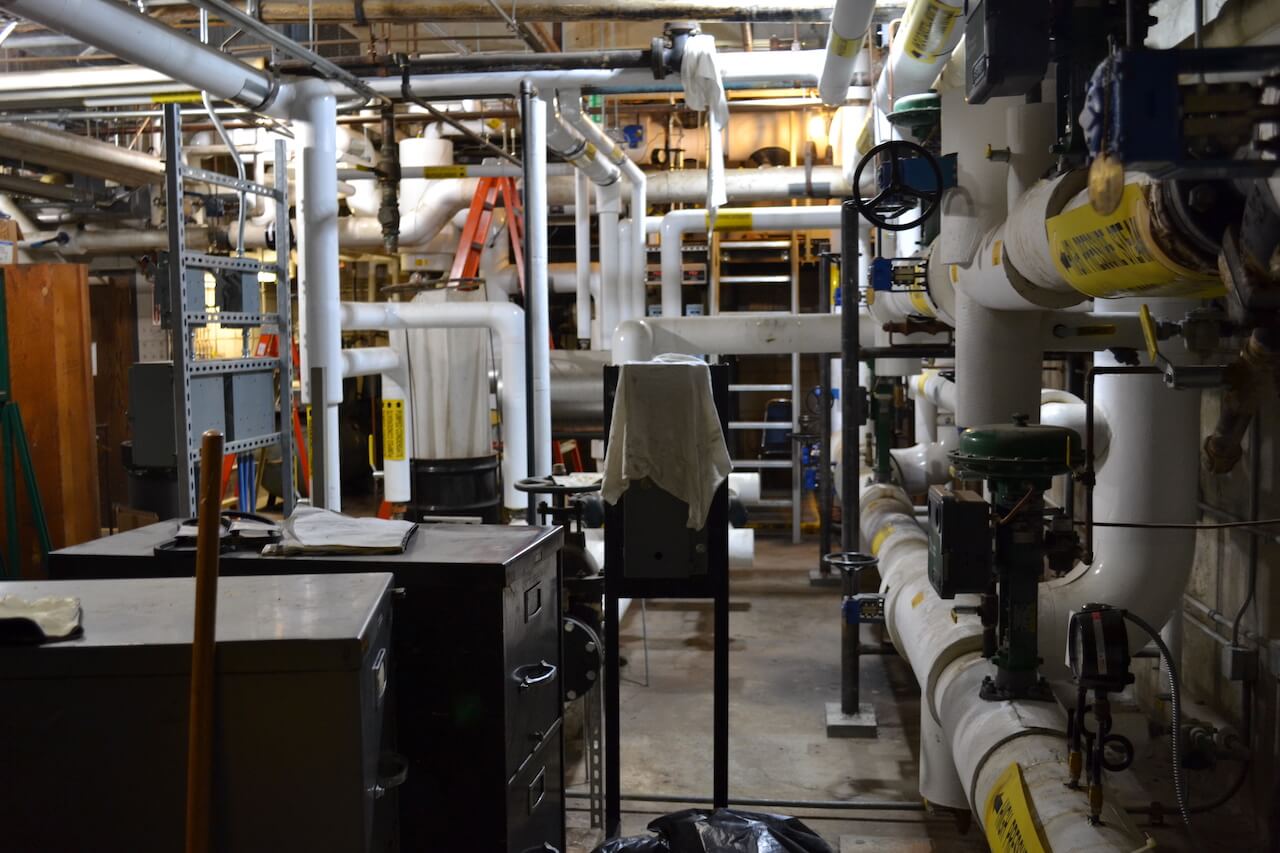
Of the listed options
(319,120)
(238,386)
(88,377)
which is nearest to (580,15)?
(319,120)

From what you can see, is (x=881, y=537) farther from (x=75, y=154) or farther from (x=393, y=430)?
(x=75, y=154)

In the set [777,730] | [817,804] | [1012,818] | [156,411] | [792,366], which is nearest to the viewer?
[1012,818]

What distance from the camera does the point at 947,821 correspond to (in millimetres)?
3182

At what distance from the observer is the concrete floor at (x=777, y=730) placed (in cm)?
318

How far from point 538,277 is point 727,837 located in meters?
2.56

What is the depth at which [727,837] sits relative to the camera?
197cm

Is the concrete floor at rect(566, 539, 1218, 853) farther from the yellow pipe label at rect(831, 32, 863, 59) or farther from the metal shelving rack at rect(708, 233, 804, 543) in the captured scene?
the yellow pipe label at rect(831, 32, 863, 59)

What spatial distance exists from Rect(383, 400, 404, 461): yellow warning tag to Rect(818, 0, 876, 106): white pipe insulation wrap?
254 cm

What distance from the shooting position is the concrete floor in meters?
3.18

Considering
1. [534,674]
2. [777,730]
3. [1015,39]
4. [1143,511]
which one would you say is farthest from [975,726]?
[777,730]

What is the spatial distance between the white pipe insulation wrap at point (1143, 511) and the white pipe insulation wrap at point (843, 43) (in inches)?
40.4

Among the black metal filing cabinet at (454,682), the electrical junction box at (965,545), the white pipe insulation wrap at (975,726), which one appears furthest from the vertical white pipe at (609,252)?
the black metal filing cabinet at (454,682)

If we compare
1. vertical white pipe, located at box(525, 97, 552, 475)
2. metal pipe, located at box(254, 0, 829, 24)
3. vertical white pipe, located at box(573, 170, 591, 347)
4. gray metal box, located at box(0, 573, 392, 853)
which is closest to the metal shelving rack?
vertical white pipe, located at box(573, 170, 591, 347)

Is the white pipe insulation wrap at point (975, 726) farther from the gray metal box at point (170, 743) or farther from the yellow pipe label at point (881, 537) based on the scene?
the gray metal box at point (170, 743)
